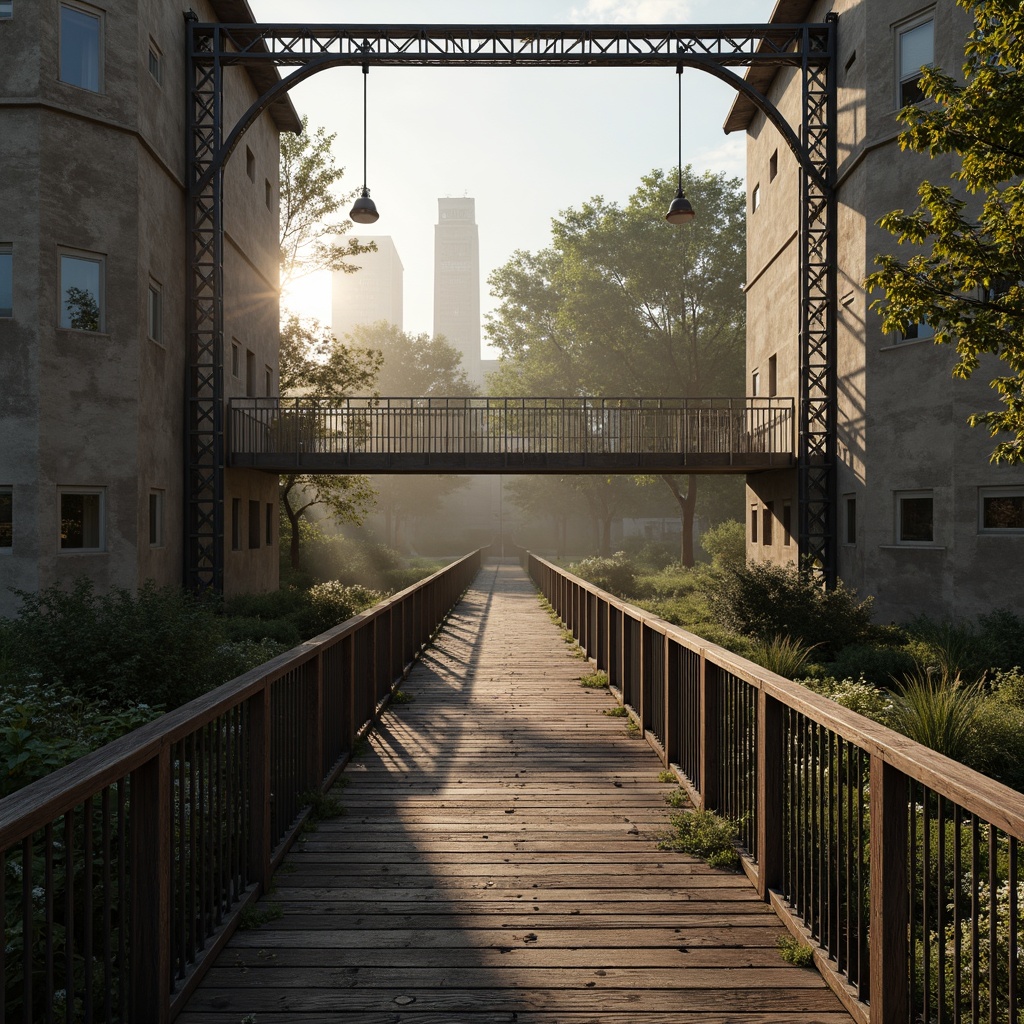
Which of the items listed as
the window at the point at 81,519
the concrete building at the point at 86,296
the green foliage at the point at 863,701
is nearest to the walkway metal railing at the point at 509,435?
the concrete building at the point at 86,296

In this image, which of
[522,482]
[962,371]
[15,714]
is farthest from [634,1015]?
[522,482]

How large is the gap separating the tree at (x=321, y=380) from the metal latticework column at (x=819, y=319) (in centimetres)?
1315

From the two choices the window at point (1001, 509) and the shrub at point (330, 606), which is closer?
the window at point (1001, 509)

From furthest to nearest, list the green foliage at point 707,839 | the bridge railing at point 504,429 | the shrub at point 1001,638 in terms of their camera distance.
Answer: the bridge railing at point 504,429 → the shrub at point 1001,638 → the green foliage at point 707,839

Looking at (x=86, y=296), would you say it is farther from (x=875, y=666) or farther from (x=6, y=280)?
(x=875, y=666)

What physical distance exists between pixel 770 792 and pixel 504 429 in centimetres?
1705

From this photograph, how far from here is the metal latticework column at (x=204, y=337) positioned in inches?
686

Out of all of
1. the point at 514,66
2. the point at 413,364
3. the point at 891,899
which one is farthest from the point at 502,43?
the point at 413,364

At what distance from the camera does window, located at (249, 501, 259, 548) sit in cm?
2100

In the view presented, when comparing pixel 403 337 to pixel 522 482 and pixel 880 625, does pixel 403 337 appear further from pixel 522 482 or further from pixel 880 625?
pixel 880 625

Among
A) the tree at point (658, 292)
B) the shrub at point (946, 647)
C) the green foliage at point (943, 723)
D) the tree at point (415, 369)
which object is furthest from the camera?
the tree at point (415, 369)

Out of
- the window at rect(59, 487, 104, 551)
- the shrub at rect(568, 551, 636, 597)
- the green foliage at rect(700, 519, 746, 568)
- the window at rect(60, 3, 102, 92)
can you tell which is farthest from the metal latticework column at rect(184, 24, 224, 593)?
the green foliage at rect(700, 519, 746, 568)

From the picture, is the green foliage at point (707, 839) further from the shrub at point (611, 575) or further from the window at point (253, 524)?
the shrub at point (611, 575)

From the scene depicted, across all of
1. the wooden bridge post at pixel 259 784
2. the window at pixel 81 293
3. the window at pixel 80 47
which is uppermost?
the window at pixel 80 47
